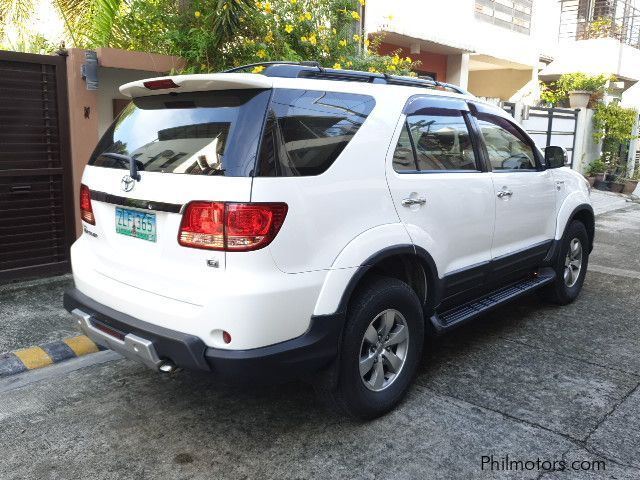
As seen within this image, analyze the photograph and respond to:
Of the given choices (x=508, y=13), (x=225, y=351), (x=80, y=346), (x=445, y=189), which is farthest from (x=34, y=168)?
(x=508, y=13)

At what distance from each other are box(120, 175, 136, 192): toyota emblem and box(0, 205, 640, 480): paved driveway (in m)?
1.26

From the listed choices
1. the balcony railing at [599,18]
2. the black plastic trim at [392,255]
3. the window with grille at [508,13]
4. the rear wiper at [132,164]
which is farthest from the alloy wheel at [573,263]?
the balcony railing at [599,18]

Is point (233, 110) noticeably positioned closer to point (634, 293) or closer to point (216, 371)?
point (216, 371)

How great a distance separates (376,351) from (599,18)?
56.1ft

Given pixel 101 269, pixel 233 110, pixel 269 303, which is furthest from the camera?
pixel 101 269

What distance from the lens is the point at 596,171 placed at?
1419cm

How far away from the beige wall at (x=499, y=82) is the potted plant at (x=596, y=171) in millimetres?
2640

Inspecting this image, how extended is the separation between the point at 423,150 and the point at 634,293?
3.43 meters

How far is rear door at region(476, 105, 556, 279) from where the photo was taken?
4039 millimetres

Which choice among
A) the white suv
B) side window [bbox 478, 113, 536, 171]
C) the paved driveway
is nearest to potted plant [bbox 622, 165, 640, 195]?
side window [bbox 478, 113, 536, 171]

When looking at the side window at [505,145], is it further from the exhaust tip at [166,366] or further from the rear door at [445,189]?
the exhaust tip at [166,366]

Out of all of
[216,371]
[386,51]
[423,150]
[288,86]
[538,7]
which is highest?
[538,7]

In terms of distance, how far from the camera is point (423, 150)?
3.43 metres

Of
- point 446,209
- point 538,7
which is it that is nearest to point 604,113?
point 538,7
